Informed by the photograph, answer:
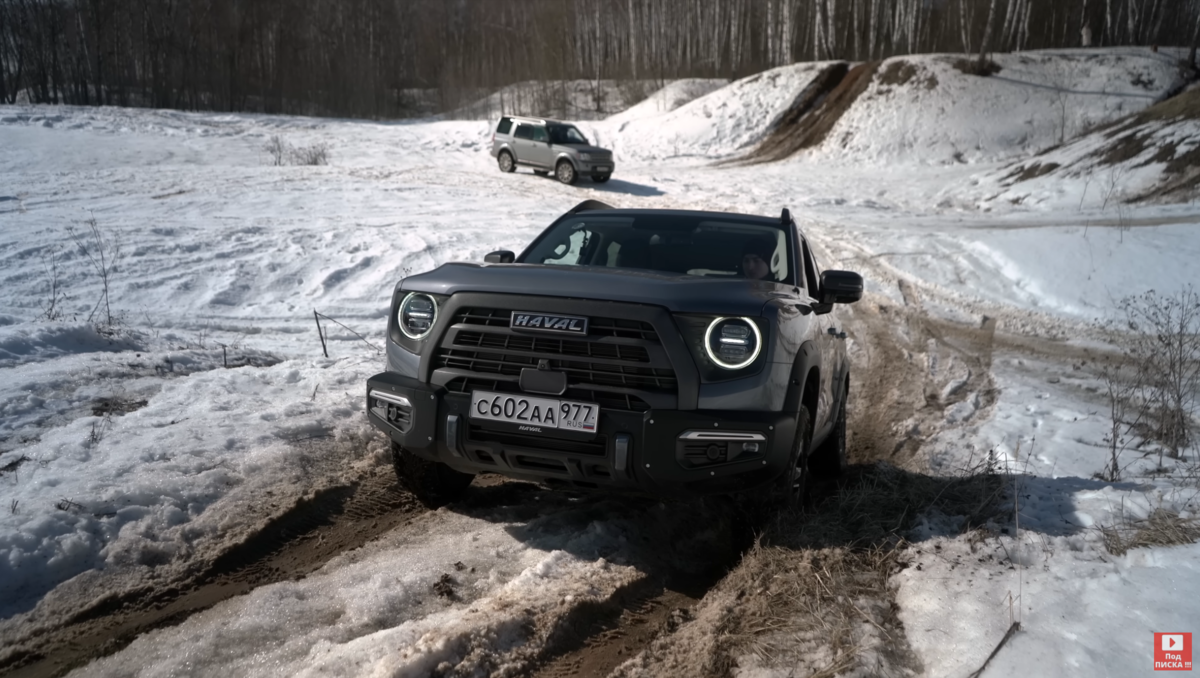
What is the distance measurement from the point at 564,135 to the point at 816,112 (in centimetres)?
1378

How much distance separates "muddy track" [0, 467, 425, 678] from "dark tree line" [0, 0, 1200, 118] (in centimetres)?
3548

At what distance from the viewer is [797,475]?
12.6 feet

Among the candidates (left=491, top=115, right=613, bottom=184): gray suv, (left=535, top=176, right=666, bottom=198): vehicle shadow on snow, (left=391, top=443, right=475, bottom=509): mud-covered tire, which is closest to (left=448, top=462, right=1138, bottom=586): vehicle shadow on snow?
(left=391, top=443, right=475, bottom=509): mud-covered tire

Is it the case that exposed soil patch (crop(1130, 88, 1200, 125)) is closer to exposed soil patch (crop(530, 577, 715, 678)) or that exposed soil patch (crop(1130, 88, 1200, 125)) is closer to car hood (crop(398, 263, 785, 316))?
car hood (crop(398, 263, 785, 316))

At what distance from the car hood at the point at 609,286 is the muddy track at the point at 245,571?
1239mm

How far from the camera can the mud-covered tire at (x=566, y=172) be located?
74.1ft

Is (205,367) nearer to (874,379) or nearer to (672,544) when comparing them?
(672,544)

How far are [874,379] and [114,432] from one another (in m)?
6.53

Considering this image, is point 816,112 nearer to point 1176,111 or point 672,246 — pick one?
point 1176,111

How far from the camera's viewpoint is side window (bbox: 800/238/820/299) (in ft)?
16.2

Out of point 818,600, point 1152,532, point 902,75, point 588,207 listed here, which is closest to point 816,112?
point 902,75

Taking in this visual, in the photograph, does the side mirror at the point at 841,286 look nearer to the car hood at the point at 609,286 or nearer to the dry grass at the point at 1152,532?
the car hood at the point at 609,286

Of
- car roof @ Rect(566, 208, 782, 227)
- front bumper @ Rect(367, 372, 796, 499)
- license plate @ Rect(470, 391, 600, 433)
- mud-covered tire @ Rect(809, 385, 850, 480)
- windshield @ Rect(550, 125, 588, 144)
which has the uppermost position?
windshield @ Rect(550, 125, 588, 144)

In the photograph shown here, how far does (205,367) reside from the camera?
6.62 m
